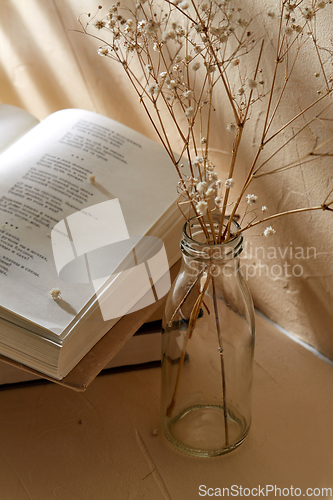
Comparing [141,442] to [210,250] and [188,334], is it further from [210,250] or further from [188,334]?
[210,250]

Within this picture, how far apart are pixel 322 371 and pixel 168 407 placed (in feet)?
0.81

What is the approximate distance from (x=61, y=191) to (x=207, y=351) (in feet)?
0.95

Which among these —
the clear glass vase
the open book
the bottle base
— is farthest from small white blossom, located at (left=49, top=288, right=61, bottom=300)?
the bottle base

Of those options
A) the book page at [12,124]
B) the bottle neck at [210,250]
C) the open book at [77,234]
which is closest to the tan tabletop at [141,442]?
the open book at [77,234]

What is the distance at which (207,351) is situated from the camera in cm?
60

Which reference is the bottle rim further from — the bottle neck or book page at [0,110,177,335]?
book page at [0,110,177,335]

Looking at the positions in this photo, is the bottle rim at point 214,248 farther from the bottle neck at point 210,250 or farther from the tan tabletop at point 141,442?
the tan tabletop at point 141,442

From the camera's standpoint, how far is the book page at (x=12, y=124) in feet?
2.46

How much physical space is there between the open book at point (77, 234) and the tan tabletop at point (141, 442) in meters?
0.15

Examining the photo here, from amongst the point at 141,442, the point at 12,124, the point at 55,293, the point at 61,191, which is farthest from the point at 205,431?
the point at 12,124

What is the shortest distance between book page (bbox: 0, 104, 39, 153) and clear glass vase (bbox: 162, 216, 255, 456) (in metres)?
0.38

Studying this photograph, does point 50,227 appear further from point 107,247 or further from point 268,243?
point 268,243

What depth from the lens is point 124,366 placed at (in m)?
0.72

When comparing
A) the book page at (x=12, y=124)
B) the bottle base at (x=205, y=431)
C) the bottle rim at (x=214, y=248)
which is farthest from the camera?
the book page at (x=12, y=124)
